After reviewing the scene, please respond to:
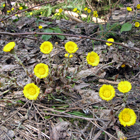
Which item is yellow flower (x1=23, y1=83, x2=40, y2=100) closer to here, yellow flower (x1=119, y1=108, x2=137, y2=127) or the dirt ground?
the dirt ground

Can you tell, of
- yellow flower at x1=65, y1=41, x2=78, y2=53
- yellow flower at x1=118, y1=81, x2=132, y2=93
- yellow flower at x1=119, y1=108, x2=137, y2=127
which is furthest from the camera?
yellow flower at x1=65, y1=41, x2=78, y2=53

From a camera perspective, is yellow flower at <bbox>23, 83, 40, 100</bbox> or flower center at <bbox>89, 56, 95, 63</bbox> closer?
yellow flower at <bbox>23, 83, 40, 100</bbox>

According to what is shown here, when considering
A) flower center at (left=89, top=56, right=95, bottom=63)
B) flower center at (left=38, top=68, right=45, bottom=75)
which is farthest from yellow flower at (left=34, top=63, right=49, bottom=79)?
flower center at (left=89, top=56, right=95, bottom=63)

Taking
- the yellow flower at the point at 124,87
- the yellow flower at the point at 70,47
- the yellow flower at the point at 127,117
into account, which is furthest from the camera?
the yellow flower at the point at 70,47

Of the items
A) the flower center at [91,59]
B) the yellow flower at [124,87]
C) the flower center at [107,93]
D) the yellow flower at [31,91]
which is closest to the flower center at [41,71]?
the yellow flower at [31,91]

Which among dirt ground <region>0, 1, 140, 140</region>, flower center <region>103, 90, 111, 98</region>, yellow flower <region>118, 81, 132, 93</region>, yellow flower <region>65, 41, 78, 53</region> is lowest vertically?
dirt ground <region>0, 1, 140, 140</region>

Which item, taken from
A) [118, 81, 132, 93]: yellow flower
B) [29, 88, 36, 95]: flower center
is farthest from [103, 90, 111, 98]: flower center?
[29, 88, 36, 95]: flower center

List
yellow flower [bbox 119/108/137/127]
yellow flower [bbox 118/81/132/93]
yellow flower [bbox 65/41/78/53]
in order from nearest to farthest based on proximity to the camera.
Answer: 1. yellow flower [bbox 119/108/137/127]
2. yellow flower [bbox 118/81/132/93]
3. yellow flower [bbox 65/41/78/53]

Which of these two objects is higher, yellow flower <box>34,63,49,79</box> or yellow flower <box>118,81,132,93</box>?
yellow flower <box>34,63,49,79</box>

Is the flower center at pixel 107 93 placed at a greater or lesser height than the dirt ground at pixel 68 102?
greater

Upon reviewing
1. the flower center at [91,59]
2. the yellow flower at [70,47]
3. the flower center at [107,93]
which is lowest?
the flower center at [107,93]

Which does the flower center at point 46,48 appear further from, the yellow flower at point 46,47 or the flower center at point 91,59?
the flower center at point 91,59

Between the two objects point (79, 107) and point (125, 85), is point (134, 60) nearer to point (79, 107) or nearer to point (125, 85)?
point (125, 85)
